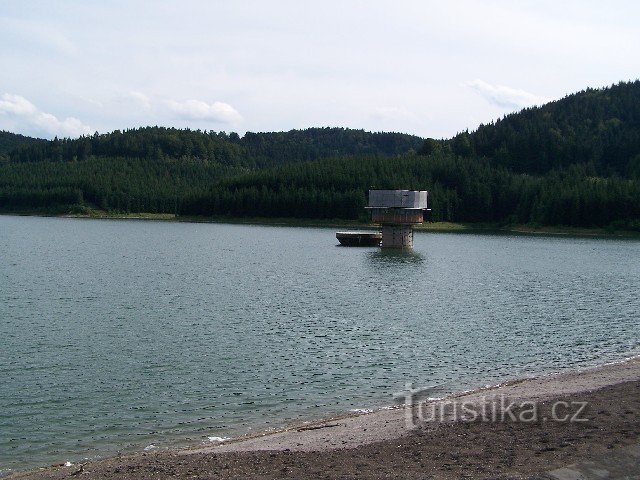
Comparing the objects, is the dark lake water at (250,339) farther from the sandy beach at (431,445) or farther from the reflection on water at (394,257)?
the reflection on water at (394,257)

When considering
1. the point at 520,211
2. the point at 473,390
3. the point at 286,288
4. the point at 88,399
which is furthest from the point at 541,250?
the point at 88,399

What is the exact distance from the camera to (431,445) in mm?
18219

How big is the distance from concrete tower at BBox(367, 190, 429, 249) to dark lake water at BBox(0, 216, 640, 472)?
106 feet

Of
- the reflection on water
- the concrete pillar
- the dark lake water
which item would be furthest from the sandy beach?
the concrete pillar

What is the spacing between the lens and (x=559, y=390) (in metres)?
25.5

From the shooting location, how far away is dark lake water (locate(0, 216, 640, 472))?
24062 millimetres

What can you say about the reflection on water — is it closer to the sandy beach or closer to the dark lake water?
the dark lake water

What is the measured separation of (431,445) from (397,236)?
9640 cm

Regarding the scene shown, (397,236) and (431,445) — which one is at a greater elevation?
(397,236)

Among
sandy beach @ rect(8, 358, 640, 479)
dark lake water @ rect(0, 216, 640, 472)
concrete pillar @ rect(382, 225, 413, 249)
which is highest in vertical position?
concrete pillar @ rect(382, 225, 413, 249)

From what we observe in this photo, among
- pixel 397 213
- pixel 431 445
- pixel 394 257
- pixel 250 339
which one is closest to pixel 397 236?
pixel 397 213

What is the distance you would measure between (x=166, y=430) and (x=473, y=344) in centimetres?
1972

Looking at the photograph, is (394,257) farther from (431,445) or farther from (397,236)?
(431,445)

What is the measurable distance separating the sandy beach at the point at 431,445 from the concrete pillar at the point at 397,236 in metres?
89.4
